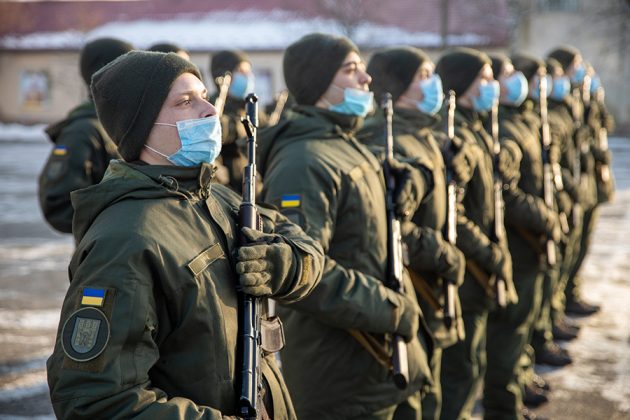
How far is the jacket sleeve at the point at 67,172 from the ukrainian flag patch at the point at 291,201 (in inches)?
96.6

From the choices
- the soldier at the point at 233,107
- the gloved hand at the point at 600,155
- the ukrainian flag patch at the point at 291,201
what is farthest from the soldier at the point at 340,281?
the gloved hand at the point at 600,155

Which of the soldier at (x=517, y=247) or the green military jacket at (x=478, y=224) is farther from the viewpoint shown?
the soldier at (x=517, y=247)

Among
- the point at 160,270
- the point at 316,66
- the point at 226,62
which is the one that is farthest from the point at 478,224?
the point at 160,270

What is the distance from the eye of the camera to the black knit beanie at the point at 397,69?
5219 millimetres

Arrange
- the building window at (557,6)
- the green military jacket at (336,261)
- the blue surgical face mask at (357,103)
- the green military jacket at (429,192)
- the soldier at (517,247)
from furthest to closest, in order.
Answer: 1. the building window at (557,6)
2. the soldier at (517,247)
3. the green military jacket at (429,192)
4. the blue surgical face mask at (357,103)
5. the green military jacket at (336,261)

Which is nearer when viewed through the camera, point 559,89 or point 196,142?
point 196,142

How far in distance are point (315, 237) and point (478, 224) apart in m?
2.19

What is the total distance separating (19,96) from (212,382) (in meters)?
38.0

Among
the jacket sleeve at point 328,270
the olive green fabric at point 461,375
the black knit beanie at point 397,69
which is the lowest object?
the olive green fabric at point 461,375

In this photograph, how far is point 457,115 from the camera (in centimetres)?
615

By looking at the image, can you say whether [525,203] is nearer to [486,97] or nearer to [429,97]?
[486,97]

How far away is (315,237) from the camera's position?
3672 millimetres

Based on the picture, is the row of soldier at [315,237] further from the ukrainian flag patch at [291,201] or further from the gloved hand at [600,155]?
the gloved hand at [600,155]


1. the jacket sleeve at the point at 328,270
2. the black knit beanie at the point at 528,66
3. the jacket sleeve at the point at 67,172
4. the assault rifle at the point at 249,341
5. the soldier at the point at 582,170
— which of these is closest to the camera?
the assault rifle at the point at 249,341
